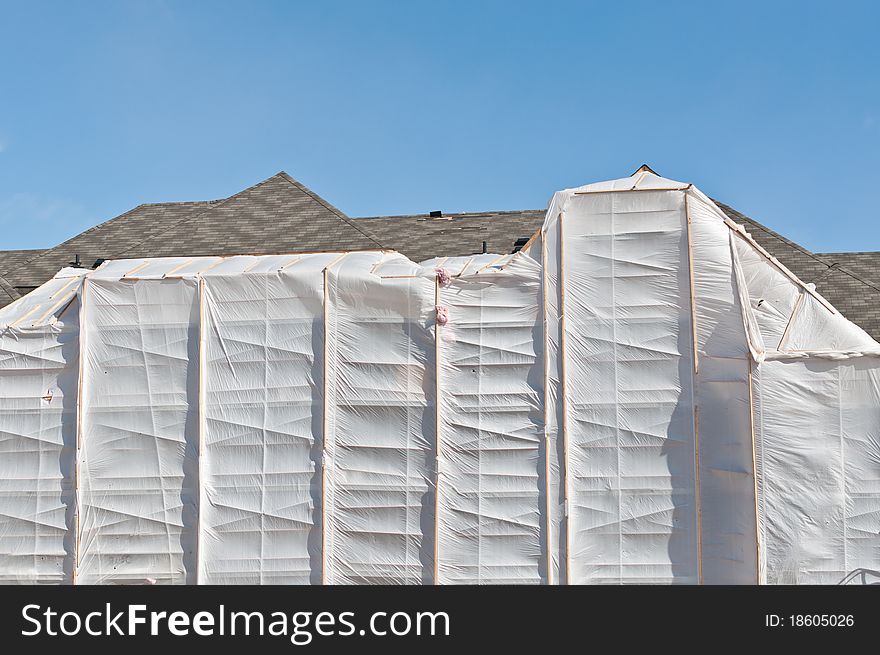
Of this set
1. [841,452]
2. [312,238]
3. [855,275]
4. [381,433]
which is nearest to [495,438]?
[381,433]

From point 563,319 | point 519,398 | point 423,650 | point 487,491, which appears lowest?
point 423,650

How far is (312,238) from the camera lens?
23.2 m

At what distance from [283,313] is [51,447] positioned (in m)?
4.68

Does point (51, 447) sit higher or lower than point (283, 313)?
lower

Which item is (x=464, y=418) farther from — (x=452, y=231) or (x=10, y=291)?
(x=10, y=291)

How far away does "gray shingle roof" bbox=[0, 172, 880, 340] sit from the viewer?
2292 centimetres

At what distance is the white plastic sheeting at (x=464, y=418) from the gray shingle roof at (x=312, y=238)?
3.21m

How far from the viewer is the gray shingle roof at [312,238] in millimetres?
22922

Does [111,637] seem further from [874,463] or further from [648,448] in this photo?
[874,463]

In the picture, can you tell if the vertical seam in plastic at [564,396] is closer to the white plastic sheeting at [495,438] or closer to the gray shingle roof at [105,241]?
the white plastic sheeting at [495,438]

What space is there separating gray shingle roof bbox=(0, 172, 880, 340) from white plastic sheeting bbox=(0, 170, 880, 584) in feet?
10.5

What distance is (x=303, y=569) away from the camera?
18.7 m

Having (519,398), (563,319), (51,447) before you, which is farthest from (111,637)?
(563,319)

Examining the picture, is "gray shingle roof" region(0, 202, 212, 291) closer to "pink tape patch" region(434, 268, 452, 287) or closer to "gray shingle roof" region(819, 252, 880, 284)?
"pink tape patch" region(434, 268, 452, 287)
